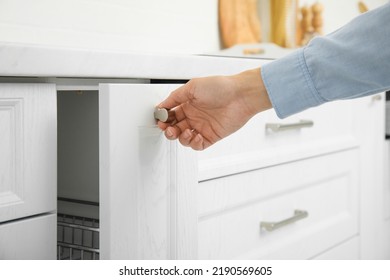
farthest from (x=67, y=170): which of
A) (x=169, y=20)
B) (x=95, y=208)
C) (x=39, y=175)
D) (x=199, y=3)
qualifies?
(x=199, y=3)

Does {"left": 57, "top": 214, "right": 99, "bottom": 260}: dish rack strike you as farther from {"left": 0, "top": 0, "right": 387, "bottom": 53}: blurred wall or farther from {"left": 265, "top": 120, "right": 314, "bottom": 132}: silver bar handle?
{"left": 0, "top": 0, "right": 387, "bottom": 53}: blurred wall

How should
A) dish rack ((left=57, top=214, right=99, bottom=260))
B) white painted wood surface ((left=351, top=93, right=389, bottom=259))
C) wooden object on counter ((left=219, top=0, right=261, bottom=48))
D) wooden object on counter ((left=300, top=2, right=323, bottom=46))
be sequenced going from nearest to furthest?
dish rack ((left=57, top=214, right=99, bottom=260)) → white painted wood surface ((left=351, top=93, right=389, bottom=259)) → wooden object on counter ((left=219, top=0, right=261, bottom=48)) → wooden object on counter ((left=300, top=2, right=323, bottom=46))

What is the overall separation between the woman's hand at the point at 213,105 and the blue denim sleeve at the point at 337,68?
0.09ft

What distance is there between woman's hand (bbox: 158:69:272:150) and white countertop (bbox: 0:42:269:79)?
0.05m

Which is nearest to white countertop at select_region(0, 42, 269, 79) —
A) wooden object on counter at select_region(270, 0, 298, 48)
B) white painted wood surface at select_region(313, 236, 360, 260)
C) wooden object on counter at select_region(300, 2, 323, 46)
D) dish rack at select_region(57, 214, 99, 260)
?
dish rack at select_region(57, 214, 99, 260)

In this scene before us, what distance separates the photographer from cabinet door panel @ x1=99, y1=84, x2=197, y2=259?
2.31 ft

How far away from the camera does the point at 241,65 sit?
3.22ft

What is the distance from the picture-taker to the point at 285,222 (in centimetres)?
108

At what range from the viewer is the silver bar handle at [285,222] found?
1.05 metres

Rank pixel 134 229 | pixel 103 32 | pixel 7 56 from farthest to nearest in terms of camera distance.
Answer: pixel 103 32
pixel 134 229
pixel 7 56

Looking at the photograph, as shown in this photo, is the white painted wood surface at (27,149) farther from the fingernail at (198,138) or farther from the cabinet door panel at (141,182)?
the fingernail at (198,138)

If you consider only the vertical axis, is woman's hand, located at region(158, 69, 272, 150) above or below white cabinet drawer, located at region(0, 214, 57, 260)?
above
